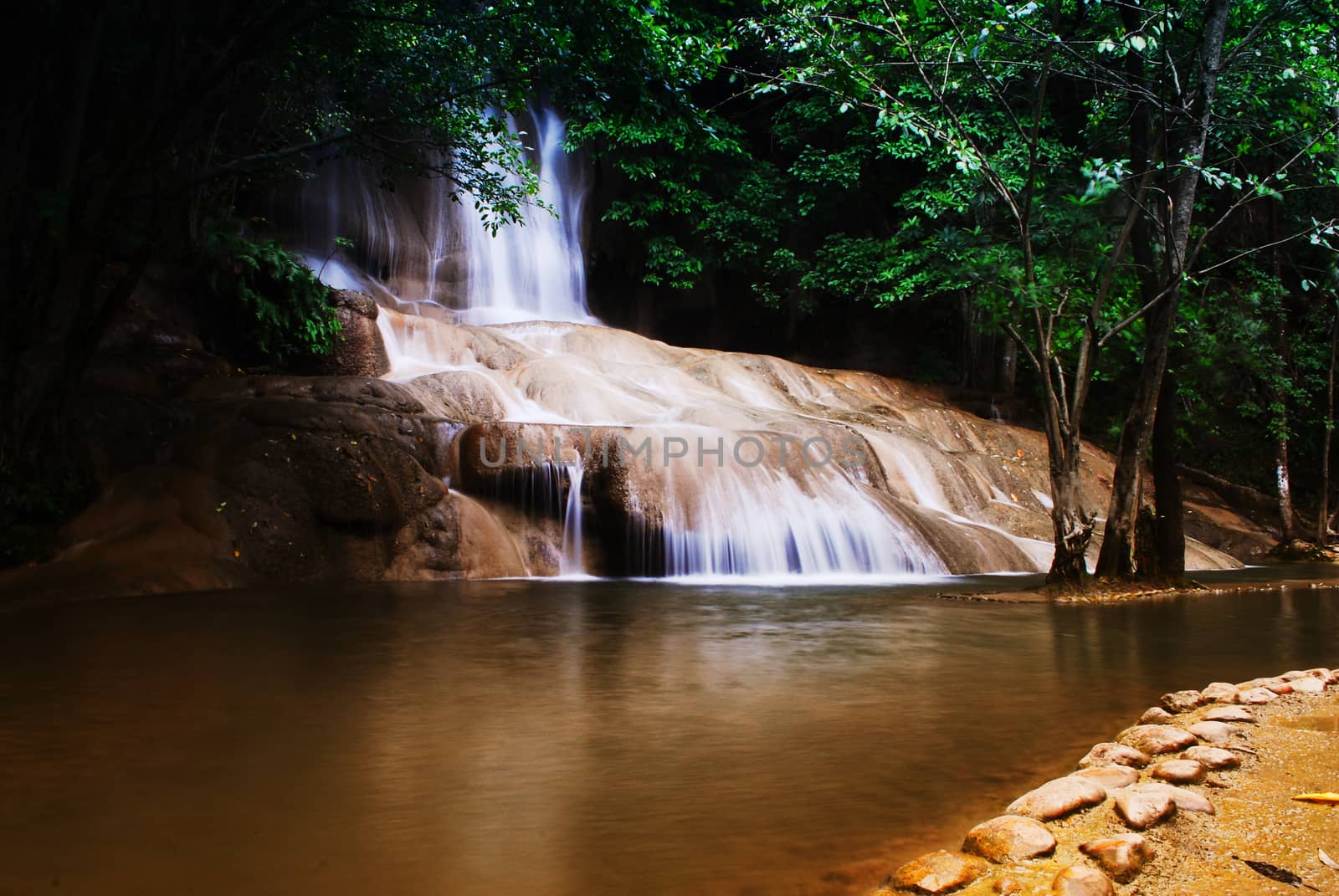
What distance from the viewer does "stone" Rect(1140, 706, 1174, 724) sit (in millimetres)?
3312

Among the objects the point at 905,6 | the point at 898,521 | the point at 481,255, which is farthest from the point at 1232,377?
the point at 481,255

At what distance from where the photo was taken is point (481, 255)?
19.9m

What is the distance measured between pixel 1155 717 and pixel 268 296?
1175cm

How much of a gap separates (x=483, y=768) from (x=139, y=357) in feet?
32.4

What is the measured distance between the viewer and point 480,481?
10.3 meters

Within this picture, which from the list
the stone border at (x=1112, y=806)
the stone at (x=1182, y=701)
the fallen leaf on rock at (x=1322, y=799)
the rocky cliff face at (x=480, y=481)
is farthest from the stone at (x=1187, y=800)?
the rocky cliff face at (x=480, y=481)

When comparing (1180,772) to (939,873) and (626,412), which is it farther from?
(626,412)

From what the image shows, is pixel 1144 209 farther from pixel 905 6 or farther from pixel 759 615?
pixel 759 615

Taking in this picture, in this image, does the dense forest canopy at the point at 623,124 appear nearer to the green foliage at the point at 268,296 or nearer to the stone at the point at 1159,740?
the green foliage at the point at 268,296

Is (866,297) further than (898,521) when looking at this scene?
Yes

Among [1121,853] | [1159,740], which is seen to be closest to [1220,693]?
[1159,740]

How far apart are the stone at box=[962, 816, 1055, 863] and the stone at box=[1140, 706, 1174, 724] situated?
1.48 meters

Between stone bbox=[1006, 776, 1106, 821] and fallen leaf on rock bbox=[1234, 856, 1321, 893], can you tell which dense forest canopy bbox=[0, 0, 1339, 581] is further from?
fallen leaf on rock bbox=[1234, 856, 1321, 893]

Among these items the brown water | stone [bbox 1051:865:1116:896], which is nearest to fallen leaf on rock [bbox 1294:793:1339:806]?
the brown water
